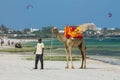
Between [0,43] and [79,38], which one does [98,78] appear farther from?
[0,43]

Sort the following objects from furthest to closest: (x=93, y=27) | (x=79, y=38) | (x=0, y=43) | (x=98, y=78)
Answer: (x=0, y=43)
(x=93, y=27)
(x=79, y=38)
(x=98, y=78)

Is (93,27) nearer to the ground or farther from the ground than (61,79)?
farther from the ground

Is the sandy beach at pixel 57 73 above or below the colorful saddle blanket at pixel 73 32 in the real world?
below

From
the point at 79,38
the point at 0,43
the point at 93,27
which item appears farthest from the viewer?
the point at 0,43

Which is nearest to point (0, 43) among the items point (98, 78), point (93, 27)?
point (93, 27)

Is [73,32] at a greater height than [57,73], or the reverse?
[73,32]

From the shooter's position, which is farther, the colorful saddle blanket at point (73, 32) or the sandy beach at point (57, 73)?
the colorful saddle blanket at point (73, 32)

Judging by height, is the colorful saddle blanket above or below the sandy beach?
above

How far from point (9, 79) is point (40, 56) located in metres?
6.64

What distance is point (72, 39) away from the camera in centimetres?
2691

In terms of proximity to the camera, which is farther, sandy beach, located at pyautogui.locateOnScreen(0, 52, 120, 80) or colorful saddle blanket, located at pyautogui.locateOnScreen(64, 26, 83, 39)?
colorful saddle blanket, located at pyautogui.locateOnScreen(64, 26, 83, 39)

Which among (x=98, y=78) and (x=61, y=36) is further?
(x=61, y=36)

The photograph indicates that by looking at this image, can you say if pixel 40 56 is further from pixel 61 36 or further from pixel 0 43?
pixel 0 43

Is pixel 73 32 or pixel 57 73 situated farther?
pixel 73 32
